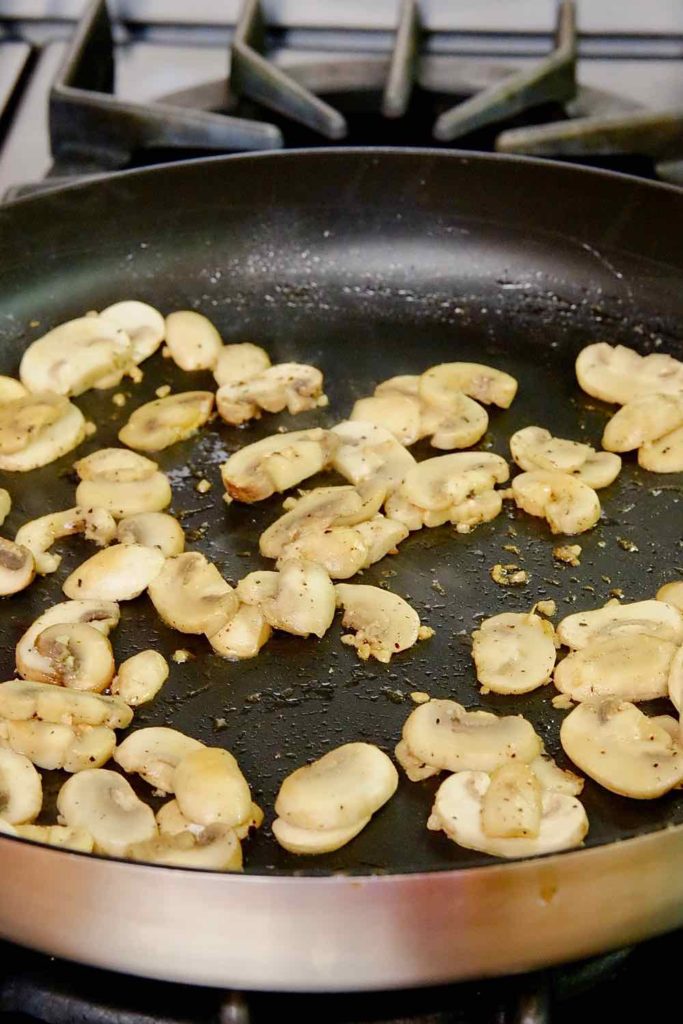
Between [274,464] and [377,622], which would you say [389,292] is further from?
[377,622]

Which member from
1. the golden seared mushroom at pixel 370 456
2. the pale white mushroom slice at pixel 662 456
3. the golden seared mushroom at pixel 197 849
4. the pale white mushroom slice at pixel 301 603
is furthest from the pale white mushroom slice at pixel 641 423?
the golden seared mushroom at pixel 197 849

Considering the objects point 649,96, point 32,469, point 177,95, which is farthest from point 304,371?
point 649,96

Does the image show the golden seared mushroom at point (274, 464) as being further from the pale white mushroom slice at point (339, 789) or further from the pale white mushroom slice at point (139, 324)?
the pale white mushroom slice at point (339, 789)

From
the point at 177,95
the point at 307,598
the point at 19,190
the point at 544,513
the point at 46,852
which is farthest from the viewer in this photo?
the point at 177,95

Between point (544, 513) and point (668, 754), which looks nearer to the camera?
point (668, 754)

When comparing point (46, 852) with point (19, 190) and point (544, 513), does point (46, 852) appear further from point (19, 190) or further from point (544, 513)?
point (19, 190)

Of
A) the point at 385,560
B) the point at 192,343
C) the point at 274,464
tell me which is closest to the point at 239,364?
the point at 192,343

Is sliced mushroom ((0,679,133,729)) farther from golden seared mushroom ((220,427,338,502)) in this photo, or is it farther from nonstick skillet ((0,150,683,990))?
golden seared mushroom ((220,427,338,502))
